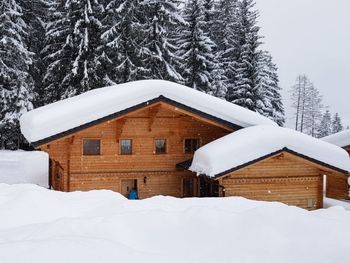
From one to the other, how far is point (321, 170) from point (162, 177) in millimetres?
7219

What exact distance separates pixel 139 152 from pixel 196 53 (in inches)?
658

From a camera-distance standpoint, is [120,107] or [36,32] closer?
[120,107]

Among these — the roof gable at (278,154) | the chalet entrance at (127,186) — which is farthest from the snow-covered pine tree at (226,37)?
the roof gable at (278,154)

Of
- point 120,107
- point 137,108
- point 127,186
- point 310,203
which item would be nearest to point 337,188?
point 310,203

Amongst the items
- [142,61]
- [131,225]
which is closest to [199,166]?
[131,225]

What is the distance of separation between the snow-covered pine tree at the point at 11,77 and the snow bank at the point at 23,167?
179 cm

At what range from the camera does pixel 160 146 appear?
18.4m

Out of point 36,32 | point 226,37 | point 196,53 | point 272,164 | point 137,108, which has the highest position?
point 226,37

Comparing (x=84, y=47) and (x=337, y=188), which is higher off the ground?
(x=84, y=47)

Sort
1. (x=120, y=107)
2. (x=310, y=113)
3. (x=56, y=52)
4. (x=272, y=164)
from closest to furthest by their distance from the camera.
→ (x=120, y=107), (x=272, y=164), (x=56, y=52), (x=310, y=113)

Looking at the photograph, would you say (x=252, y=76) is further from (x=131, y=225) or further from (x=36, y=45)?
(x=131, y=225)

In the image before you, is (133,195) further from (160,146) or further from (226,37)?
(226,37)

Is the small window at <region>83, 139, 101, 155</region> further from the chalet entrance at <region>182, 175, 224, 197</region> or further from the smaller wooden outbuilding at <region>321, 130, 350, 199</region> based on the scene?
the smaller wooden outbuilding at <region>321, 130, 350, 199</region>

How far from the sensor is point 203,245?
18.4ft
